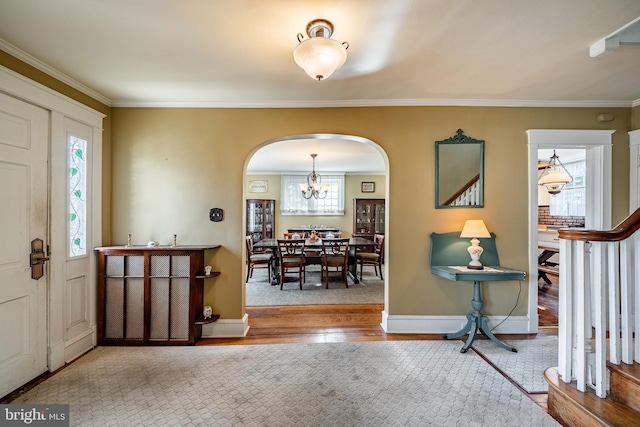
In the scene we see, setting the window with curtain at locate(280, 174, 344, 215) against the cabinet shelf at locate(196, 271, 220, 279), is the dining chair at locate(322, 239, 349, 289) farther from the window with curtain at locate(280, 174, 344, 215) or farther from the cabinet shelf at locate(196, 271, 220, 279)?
the window with curtain at locate(280, 174, 344, 215)

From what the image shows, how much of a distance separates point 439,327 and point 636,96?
3.21 metres

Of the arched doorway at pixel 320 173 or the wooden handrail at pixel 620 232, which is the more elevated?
the arched doorway at pixel 320 173

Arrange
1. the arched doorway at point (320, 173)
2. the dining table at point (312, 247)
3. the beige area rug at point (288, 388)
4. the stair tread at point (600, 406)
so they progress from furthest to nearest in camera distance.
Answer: the arched doorway at point (320, 173) → the dining table at point (312, 247) → the beige area rug at point (288, 388) → the stair tread at point (600, 406)

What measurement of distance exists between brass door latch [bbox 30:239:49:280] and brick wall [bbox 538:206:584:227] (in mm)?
7937

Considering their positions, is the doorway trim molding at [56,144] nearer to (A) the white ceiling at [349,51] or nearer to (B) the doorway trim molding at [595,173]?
(A) the white ceiling at [349,51]

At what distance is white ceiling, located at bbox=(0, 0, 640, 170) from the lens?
172 cm

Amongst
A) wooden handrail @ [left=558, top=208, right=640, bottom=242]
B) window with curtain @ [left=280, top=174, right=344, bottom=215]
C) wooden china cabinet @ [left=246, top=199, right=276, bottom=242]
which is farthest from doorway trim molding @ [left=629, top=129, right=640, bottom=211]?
wooden china cabinet @ [left=246, top=199, right=276, bottom=242]

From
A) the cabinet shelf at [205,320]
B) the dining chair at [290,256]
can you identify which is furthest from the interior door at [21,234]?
the dining chair at [290,256]

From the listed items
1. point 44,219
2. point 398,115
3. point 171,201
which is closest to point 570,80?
point 398,115

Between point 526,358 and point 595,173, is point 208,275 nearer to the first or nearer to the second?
point 526,358

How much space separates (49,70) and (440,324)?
175 inches

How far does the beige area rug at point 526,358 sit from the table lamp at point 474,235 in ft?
2.60

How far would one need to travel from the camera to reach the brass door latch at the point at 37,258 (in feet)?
7.49

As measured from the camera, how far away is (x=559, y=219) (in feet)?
19.8
